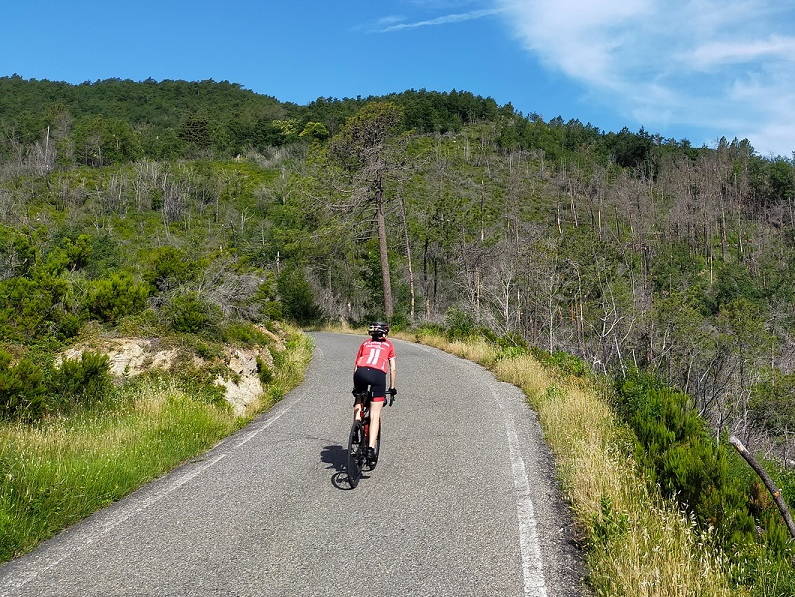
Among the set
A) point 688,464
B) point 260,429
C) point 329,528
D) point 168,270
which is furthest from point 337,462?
point 168,270

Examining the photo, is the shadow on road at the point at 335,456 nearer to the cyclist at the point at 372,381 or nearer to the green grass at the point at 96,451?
the cyclist at the point at 372,381

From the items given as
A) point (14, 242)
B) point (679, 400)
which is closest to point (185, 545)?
point (679, 400)

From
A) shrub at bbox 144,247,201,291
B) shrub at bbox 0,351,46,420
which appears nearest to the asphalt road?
shrub at bbox 0,351,46,420

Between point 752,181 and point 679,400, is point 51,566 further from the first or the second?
point 752,181

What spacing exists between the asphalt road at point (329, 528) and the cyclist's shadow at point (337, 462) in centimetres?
2

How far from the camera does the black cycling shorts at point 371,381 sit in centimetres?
634

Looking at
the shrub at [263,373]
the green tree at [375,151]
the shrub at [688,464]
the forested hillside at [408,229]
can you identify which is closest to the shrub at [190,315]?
the forested hillside at [408,229]

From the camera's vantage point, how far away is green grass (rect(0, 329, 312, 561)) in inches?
187

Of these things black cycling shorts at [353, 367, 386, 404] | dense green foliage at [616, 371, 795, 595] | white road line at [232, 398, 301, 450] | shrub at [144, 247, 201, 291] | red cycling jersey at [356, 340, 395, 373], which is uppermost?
shrub at [144, 247, 201, 291]

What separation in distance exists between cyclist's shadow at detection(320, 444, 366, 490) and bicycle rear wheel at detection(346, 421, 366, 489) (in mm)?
116

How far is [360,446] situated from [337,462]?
82cm

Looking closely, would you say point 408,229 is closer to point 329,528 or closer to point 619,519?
point 329,528

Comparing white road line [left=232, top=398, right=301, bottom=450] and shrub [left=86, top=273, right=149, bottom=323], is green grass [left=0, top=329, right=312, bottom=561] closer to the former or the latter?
white road line [left=232, top=398, right=301, bottom=450]

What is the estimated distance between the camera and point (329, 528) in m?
4.75
